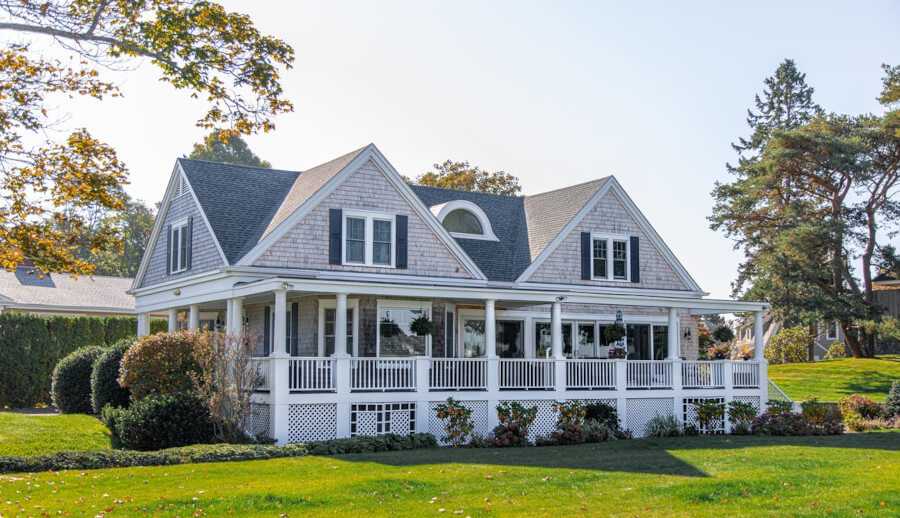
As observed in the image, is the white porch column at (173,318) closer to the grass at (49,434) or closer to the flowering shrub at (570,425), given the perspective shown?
the grass at (49,434)

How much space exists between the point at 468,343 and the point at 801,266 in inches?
798

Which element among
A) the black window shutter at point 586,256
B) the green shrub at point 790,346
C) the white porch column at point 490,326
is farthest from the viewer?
the green shrub at point 790,346

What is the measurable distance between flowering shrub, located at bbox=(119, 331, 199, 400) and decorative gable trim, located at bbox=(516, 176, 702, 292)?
31.7ft

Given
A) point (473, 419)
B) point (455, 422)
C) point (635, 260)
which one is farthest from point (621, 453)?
point (635, 260)

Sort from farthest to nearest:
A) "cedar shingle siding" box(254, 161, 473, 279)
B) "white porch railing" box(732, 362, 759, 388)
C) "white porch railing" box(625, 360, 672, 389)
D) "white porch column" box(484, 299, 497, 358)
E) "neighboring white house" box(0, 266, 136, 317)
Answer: "neighboring white house" box(0, 266, 136, 317), "white porch railing" box(732, 362, 759, 388), "white porch railing" box(625, 360, 672, 389), "cedar shingle siding" box(254, 161, 473, 279), "white porch column" box(484, 299, 497, 358)

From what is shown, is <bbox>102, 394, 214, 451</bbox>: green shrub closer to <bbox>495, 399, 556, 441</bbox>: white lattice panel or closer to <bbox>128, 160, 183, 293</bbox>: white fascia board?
<bbox>495, 399, 556, 441</bbox>: white lattice panel

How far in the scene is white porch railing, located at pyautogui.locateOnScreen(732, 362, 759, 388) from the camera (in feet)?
80.1

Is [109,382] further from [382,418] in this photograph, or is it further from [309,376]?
[382,418]

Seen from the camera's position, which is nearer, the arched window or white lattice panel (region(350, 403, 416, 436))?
white lattice panel (region(350, 403, 416, 436))

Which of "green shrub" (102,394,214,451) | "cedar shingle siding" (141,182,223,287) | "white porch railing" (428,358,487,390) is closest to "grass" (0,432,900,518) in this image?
"green shrub" (102,394,214,451)

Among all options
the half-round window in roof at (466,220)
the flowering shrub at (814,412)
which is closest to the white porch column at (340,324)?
the half-round window in roof at (466,220)

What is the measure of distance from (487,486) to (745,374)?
13.7m

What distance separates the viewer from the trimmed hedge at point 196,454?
47.2 feet

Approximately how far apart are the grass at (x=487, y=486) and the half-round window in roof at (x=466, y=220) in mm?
10048
